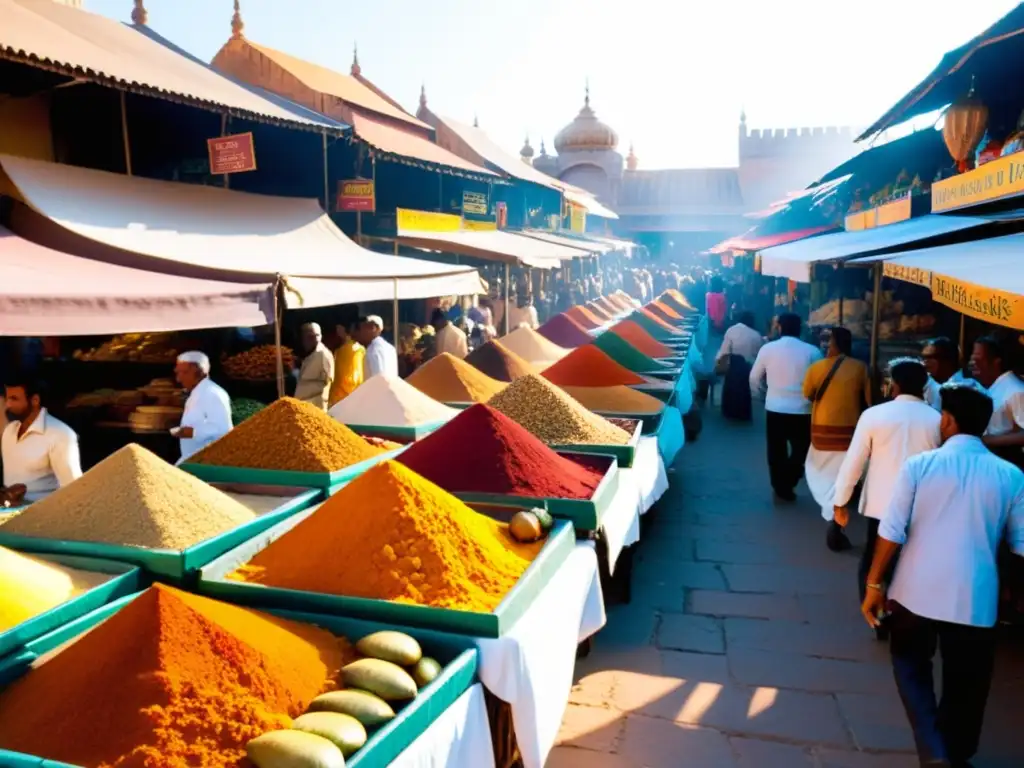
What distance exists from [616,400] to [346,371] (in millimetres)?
2051

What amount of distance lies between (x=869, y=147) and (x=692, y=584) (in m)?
6.24

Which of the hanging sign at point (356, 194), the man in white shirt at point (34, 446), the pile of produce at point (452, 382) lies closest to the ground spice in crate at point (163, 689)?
the man in white shirt at point (34, 446)

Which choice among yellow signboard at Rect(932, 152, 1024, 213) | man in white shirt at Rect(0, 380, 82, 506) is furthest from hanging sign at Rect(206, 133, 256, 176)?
yellow signboard at Rect(932, 152, 1024, 213)

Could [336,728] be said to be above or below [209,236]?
below

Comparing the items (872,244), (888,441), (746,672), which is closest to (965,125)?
(872,244)

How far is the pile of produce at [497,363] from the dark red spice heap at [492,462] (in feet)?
8.99

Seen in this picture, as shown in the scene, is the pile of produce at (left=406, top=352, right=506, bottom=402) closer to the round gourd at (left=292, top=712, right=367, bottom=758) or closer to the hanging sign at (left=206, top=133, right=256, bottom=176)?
the hanging sign at (left=206, top=133, right=256, bottom=176)

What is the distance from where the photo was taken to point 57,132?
6441mm

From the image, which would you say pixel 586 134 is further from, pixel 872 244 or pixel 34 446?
pixel 34 446

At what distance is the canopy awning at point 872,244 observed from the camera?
5445 mm

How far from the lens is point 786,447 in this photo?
18.9 feet

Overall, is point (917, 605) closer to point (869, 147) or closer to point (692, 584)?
point (692, 584)

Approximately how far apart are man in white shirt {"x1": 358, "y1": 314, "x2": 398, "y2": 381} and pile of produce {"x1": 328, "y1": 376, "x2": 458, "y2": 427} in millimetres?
1024

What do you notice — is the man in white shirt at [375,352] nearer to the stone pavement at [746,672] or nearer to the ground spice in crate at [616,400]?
the ground spice in crate at [616,400]
